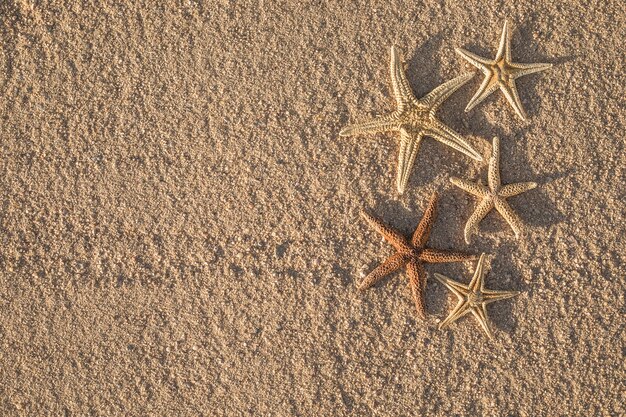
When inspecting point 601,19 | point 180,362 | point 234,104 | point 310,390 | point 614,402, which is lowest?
point 614,402

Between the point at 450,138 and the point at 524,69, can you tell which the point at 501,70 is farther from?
the point at 450,138

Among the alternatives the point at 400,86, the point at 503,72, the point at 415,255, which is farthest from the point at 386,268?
the point at 503,72

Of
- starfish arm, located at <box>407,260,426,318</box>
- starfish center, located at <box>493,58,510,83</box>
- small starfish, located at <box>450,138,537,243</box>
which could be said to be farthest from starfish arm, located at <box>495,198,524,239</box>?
starfish center, located at <box>493,58,510,83</box>

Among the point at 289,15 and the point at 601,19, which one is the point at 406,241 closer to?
the point at 289,15

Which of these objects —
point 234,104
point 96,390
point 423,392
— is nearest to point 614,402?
point 423,392

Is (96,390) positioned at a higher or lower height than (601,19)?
lower

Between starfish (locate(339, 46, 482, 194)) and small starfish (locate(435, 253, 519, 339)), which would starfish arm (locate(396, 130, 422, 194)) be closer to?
starfish (locate(339, 46, 482, 194))

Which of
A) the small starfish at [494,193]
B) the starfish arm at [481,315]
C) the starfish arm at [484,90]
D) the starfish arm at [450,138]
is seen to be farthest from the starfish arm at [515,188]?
the starfish arm at [481,315]
